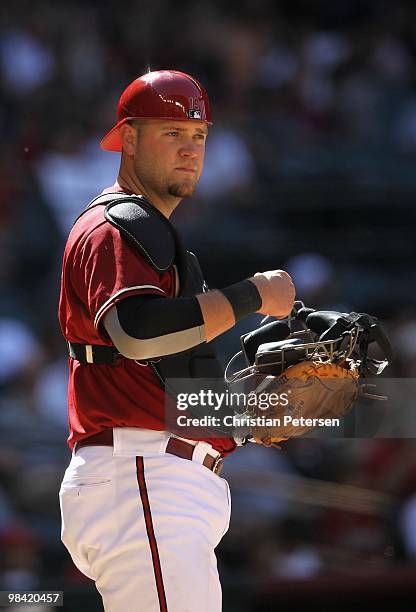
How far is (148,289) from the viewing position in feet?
7.57

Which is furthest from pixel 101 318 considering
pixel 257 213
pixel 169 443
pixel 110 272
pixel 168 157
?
pixel 257 213

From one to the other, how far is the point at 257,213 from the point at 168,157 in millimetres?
4569

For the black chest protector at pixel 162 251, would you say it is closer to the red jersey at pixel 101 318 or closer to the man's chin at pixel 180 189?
the red jersey at pixel 101 318

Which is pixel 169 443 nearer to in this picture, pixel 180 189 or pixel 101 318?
pixel 101 318

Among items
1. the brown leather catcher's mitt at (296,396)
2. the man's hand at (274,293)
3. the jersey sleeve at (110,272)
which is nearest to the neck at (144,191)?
the jersey sleeve at (110,272)

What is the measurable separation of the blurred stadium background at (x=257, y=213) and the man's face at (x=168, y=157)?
7.02 ft

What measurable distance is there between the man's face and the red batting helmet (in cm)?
2

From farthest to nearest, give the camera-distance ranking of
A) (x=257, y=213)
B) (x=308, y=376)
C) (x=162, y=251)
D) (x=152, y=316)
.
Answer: (x=257, y=213) < (x=308, y=376) < (x=162, y=251) < (x=152, y=316)

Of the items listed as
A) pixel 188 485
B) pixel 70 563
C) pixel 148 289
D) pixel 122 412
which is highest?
pixel 148 289

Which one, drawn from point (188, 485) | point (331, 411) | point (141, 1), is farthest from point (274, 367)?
point (141, 1)

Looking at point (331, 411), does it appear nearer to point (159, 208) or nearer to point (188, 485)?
point (188, 485)

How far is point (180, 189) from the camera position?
8.49 ft

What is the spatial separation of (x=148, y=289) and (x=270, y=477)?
329cm

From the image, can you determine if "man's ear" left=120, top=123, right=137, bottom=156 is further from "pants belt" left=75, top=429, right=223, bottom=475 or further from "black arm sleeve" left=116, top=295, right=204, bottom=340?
"pants belt" left=75, top=429, right=223, bottom=475
